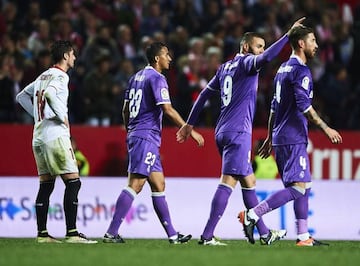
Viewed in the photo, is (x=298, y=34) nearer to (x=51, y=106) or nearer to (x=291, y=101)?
(x=291, y=101)

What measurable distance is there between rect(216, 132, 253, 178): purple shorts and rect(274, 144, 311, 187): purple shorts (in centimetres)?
40

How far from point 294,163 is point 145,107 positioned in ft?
6.32

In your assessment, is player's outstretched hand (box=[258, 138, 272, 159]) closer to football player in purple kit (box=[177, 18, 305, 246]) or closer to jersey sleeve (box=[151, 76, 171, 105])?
football player in purple kit (box=[177, 18, 305, 246])

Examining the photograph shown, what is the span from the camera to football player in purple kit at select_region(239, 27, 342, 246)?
Result: 12.3m

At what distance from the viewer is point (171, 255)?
10.7 m

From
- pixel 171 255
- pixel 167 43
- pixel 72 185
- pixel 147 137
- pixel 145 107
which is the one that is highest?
pixel 167 43

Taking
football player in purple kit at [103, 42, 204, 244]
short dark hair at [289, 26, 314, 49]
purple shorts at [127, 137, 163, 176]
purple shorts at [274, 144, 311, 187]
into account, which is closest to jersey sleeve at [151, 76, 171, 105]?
football player in purple kit at [103, 42, 204, 244]

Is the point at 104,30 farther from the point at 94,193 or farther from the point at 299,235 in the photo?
the point at 299,235

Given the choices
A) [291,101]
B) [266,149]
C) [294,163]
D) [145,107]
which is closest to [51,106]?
[145,107]

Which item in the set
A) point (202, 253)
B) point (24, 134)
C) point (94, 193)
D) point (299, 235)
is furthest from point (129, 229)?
point (202, 253)

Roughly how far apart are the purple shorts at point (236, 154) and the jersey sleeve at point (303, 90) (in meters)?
0.79

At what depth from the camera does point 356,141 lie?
19.3 metres

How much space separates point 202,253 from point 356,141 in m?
9.02

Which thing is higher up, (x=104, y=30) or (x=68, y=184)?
(x=104, y=30)
